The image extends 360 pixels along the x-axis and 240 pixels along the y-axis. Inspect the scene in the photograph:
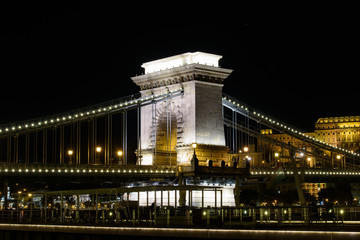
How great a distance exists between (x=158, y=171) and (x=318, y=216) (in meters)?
35.5

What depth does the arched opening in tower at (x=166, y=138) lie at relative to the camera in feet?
291

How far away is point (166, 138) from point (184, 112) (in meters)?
4.64

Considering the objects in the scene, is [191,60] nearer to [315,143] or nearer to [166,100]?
[166,100]

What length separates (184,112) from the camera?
3499 inches

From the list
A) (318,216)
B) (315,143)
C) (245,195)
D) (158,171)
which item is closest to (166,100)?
(158,171)

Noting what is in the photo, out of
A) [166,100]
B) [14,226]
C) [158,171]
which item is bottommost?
[14,226]

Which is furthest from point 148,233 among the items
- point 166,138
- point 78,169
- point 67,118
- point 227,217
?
point 166,138

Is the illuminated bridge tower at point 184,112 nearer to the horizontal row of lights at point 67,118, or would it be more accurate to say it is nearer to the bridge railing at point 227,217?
→ the horizontal row of lights at point 67,118

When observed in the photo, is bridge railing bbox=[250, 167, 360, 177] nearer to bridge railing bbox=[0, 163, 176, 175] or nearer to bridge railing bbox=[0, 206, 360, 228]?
bridge railing bbox=[0, 163, 176, 175]

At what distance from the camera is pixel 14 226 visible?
180ft

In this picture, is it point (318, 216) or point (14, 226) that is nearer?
point (318, 216)

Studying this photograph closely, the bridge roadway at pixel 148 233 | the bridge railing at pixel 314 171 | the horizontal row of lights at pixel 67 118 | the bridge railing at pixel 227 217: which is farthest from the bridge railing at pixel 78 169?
the bridge railing at pixel 227 217

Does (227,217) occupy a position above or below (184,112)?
below

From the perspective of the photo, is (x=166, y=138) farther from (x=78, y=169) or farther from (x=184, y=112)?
(x=78, y=169)
